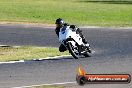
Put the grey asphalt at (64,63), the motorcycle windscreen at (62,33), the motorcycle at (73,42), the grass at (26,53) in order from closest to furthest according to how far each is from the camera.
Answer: the grey asphalt at (64,63) < the motorcycle windscreen at (62,33) < the motorcycle at (73,42) < the grass at (26,53)

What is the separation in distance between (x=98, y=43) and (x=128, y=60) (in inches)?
257

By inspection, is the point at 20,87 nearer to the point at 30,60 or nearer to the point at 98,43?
the point at 30,60

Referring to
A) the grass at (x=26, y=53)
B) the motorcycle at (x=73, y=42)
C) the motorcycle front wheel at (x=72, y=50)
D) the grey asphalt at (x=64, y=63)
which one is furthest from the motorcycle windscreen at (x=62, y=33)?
the grass at (x=26, y=53)

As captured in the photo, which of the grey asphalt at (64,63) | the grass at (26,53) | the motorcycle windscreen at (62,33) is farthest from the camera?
the grass at (26,53)

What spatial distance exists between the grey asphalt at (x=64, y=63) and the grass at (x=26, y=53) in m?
1.20

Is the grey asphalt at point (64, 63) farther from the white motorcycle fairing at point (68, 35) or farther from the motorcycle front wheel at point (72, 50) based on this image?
the white motorcycle fairing at point (68, 35)

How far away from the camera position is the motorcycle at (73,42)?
792 inches

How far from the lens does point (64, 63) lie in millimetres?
19406

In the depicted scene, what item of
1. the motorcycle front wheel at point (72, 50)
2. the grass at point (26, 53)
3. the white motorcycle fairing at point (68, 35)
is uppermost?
the white motorcycle fairing at point (68, 35)

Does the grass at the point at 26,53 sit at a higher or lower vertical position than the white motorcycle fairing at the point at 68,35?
lower

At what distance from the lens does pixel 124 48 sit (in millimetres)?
24578

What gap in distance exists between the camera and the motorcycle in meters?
20.1

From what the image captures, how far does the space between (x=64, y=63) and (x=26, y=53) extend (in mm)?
3142

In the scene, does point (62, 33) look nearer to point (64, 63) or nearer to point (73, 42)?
point (73, 42)
